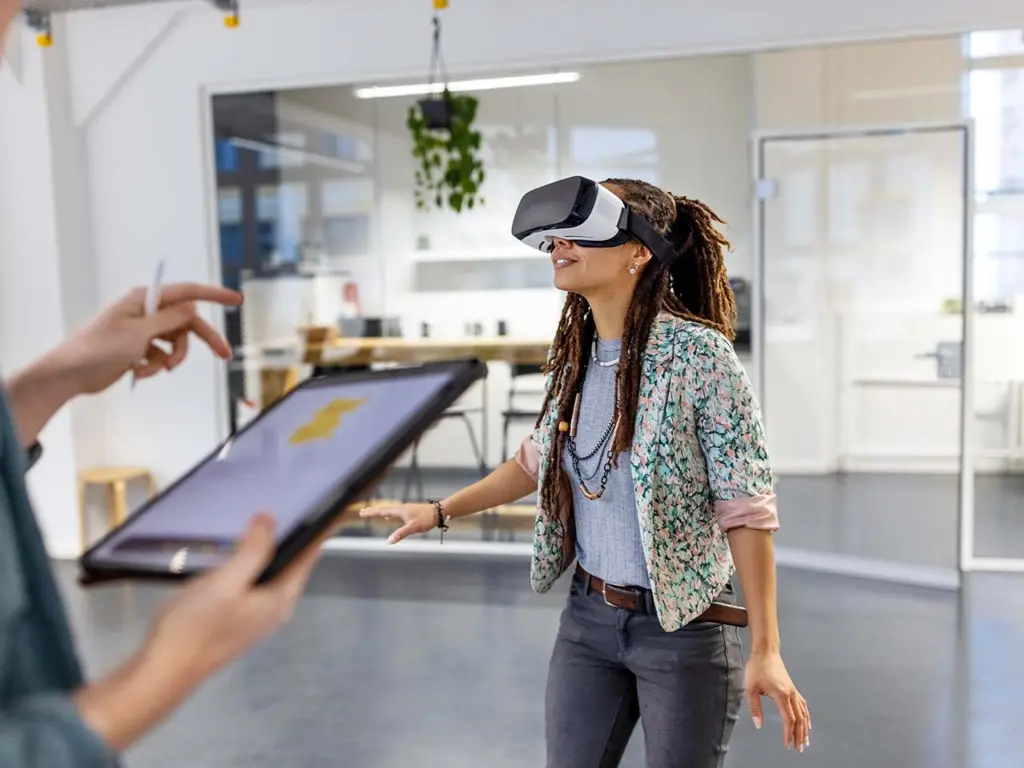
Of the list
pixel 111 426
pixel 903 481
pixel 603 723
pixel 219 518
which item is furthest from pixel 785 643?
pixel 111 426

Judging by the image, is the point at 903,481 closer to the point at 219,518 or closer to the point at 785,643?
the point at 785,643

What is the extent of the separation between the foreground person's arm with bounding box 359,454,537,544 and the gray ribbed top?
0.15 meters

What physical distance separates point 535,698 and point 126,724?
284cm

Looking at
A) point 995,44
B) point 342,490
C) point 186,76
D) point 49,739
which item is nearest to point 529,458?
point 342,490

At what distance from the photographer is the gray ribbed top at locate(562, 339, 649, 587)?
1.65 m

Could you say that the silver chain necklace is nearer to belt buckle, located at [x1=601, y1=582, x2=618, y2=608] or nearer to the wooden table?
belt buckle, located at [x1=601, y1=582, x2=618, y2=608]

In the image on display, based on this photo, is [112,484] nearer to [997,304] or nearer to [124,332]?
[124,332]

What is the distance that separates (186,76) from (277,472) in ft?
16.9

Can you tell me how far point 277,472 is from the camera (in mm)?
734

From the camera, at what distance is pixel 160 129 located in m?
5.33

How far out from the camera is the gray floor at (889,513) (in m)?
4.73

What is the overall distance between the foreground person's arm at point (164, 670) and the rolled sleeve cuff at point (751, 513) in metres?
1.06

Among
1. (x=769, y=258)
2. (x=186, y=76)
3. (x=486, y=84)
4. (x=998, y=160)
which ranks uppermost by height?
(x=186, y=76)

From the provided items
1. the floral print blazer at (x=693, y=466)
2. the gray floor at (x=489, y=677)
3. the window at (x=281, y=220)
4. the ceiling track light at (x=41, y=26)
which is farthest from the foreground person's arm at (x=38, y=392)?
the ceiling track light at (x=41, y=26)
